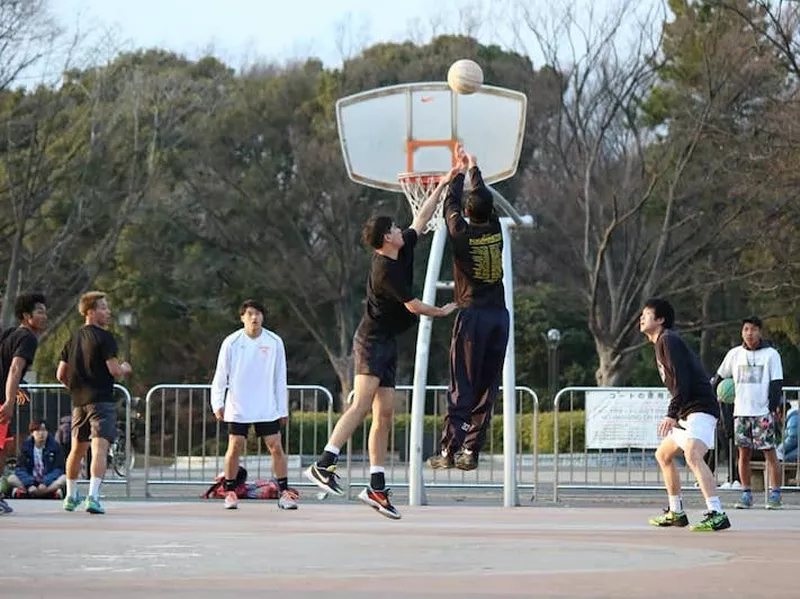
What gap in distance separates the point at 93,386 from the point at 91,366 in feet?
0.61

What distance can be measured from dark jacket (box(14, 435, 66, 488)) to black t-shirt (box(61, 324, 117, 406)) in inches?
154

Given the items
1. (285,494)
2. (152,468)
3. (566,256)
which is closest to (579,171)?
(566,256)

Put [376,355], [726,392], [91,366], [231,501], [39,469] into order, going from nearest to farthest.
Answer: [376,355]
[91,366]
[231,501]
[39,469]
[726,392]

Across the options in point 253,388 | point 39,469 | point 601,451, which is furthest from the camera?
point 601,451

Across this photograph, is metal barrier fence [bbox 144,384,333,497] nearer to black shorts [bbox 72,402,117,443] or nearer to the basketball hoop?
the basketball hoop

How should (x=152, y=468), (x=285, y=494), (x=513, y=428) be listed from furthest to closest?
(x=152, y=468), (x=513, y=428), (x=285, y=494)

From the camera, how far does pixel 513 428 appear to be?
56.2ft

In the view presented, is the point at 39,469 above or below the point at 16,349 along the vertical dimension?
below

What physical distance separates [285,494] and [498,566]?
645 centimetres

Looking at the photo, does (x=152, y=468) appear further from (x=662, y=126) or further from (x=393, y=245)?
(x=662, y=126)

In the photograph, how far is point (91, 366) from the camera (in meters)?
14.6

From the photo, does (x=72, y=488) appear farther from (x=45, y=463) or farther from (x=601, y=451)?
(x=601, y=451)

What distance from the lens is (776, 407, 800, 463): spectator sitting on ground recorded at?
20.3m

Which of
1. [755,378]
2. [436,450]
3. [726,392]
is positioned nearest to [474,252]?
[755,378]
